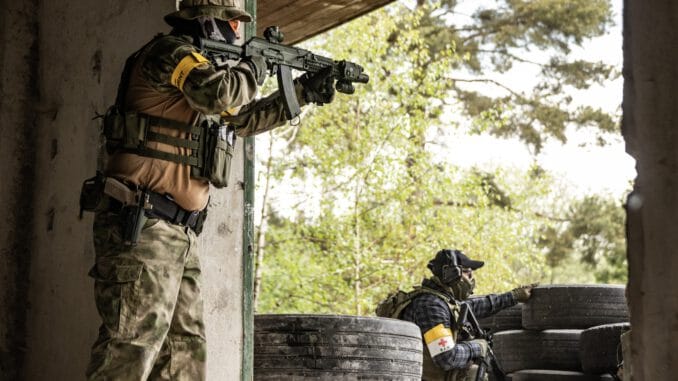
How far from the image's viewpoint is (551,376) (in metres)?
7.79

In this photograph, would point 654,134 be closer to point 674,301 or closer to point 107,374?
point 674,301

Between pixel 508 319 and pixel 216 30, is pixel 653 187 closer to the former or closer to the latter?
pixel 216 30

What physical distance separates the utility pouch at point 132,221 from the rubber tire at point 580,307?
16.2 ft

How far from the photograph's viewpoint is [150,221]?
3873mm

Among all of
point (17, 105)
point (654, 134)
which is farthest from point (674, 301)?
point (17, 105)

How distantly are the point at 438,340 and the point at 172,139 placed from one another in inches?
155

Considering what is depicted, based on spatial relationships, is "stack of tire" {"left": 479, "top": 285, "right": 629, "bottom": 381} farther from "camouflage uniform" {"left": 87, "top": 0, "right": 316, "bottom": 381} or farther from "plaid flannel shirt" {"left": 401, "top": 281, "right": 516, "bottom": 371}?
"camouflage uniform" {"left": 87, "top": 0, "right": 316, "bottom": 381}

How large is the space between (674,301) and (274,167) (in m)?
15.6

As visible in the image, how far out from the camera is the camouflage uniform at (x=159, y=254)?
371cm

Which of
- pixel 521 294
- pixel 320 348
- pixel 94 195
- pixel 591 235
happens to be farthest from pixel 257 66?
pixel 591 235

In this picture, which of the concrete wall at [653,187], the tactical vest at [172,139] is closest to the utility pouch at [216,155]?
the tactical vest at [172,139]

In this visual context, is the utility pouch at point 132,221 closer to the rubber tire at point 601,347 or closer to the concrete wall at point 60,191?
the concrete wall at point 60,191

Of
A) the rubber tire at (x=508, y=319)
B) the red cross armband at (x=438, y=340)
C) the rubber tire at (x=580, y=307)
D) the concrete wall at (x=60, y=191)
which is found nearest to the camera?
the concrete wall at (x=60, y=191)

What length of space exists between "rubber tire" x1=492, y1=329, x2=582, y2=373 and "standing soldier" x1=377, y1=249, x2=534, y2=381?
364 millimetres
